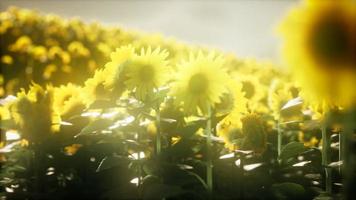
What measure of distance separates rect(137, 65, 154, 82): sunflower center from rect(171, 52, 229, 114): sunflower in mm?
128

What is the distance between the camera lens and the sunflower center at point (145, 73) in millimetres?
2160

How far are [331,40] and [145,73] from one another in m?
0.95

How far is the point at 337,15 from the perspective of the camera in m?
1.37

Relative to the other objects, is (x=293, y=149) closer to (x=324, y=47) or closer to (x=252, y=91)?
(x=324, y=47)

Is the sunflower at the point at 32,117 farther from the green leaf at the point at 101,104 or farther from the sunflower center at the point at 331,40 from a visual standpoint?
the sunflower center at the point at 331,40

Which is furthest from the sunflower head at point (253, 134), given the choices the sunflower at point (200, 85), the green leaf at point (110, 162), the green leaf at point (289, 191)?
the green leaf at point (110, 162)

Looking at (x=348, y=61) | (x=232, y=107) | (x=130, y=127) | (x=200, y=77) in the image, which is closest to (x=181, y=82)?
(x=200, y=77)

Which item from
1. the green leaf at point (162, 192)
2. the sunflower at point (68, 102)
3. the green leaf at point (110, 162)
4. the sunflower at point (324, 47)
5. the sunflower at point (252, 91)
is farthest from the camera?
the sunflower at point (252, 91)

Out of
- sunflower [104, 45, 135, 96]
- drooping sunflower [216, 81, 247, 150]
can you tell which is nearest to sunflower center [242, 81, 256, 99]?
drooping sunflower [216, 81, 247, 150]

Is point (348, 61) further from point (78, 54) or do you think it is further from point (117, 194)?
point (78, 54)

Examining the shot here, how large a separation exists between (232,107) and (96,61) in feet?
17.7

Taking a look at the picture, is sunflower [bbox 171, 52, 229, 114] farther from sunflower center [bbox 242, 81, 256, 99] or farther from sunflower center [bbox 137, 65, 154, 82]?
sunflower center [bbox 242, 81, 256, 99]

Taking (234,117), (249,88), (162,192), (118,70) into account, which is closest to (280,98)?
(234,117)

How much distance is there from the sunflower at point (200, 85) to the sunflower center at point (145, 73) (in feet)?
0.42
